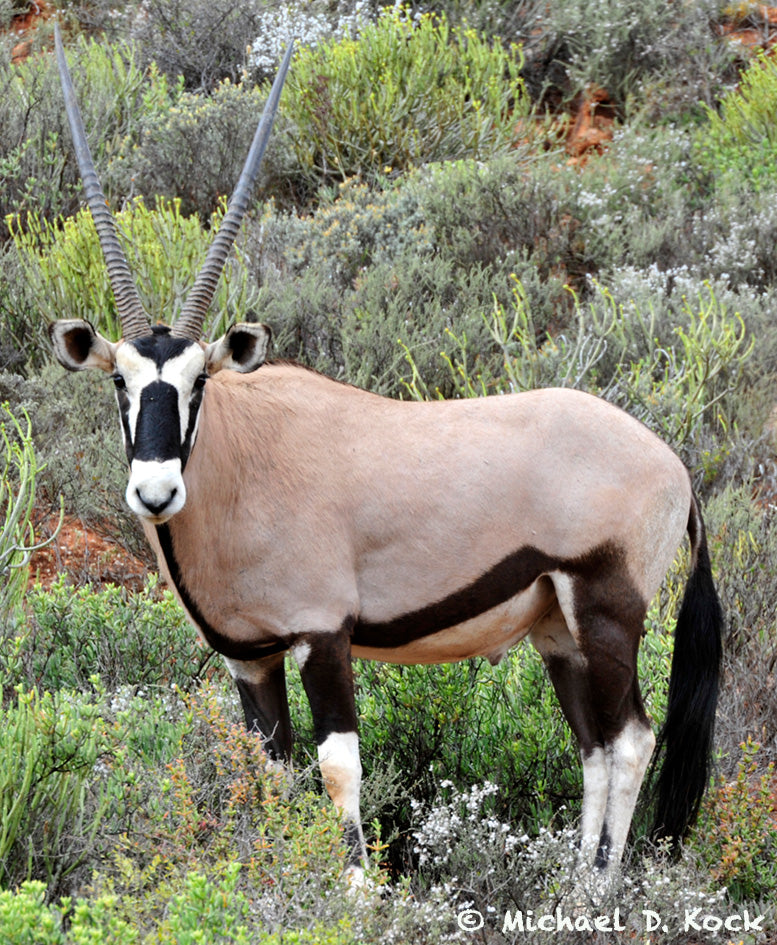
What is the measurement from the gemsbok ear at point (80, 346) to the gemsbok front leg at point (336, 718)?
107 centimetres

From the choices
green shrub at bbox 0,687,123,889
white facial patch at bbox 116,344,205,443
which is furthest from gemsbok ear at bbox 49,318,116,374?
green shrub at bbox 0,687,123,889

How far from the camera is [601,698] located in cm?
407

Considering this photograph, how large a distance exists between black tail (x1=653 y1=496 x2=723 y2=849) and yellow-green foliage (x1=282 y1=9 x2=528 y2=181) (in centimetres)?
670

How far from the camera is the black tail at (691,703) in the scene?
4.24 meters

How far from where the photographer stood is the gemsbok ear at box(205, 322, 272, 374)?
367 centimetres

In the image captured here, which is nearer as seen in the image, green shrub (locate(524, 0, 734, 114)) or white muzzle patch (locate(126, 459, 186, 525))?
white muzzle patch (locate(126, 459, 186, 525))

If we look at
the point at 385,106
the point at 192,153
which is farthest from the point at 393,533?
the point at 385,106

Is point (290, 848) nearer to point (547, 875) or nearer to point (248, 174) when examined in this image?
point (547, 875)

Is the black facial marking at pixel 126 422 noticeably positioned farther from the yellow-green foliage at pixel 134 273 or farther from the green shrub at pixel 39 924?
the yellow-green foliage at pixel 134 273

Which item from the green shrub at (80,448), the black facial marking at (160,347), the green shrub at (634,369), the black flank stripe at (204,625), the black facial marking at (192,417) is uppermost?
the black facial marking at (160,347)

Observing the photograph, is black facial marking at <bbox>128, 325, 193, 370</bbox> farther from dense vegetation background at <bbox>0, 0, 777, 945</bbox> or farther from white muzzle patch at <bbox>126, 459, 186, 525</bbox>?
dense vegetation background at <bbox>0, 0, 777, 945</bbox>

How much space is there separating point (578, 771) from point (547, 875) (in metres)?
0.86

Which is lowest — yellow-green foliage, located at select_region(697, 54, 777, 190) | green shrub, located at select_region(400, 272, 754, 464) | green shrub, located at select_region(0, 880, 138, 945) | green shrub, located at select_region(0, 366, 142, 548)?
green shrub, located at select_region(0, 366, 142, 548)

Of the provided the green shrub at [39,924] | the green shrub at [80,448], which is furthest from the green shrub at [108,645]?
the green shrub at [39,924]
